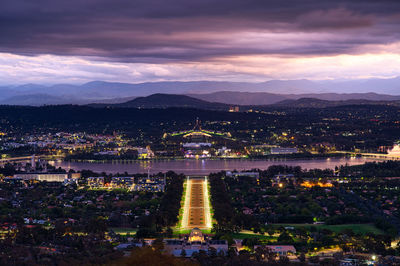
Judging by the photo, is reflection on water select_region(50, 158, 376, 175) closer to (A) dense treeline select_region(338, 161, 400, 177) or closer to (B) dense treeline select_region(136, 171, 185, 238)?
(A) dense treeline select_region(338, 161, 400, 177)

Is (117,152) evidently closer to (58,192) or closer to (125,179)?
(125,179)

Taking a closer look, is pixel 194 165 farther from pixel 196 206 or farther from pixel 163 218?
pixel 163 218

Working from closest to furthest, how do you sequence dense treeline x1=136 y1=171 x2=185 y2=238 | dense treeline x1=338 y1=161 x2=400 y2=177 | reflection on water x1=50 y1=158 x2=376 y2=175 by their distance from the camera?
dense treeline x1=136 y1=171 x2=185 y2=238 < dense treeline x1=338 y1=161 x2=400 y2=177 < reflection on water x1=50 y1=158 x2=376 y2=175

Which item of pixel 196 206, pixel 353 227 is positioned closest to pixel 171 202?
pixel 196 206

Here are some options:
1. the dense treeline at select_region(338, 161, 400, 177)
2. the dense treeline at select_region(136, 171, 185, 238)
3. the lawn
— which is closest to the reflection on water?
the dense treeline at select_region(338, 161, 400, 177)

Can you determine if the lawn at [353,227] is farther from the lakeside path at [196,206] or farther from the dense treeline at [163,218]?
the dense treeline at [163,218]

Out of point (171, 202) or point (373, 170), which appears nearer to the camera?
point (171, 202)

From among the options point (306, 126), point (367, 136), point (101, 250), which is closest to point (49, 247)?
point (101, 250)
